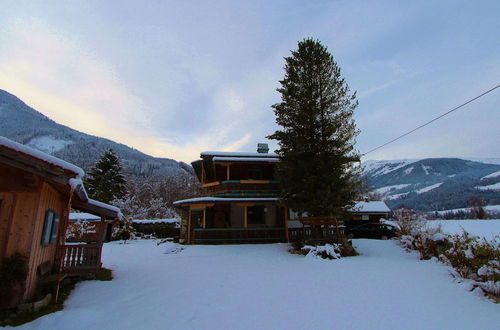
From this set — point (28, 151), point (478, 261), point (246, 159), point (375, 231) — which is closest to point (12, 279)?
point (28, 151)

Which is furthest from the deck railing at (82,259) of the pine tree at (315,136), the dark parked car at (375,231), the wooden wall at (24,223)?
the dark parked car at (375,231)

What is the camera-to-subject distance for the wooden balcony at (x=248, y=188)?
864 inches

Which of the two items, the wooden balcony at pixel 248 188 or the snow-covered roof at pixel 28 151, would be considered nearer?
the snow-covered roof at pixel 28 151

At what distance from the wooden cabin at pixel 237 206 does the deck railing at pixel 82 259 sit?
10.4m

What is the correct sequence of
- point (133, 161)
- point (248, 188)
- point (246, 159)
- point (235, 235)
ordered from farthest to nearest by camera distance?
point (133, 161), point (248, 188), point (246, 159), point (235, 235)

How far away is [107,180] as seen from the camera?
118 feet

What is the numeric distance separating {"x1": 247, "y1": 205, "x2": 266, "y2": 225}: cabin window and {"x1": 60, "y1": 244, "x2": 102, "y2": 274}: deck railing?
13.8 metres

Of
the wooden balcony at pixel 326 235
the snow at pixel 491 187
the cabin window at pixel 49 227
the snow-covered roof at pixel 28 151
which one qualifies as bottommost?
the wooden balcony at pixel 326 235

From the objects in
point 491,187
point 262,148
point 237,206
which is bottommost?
point 237,206

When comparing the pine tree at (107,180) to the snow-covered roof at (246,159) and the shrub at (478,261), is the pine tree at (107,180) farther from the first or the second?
the shrub at (478,261)

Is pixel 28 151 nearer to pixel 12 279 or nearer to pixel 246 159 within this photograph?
pixel 12 279

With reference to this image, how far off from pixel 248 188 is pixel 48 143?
592 feet

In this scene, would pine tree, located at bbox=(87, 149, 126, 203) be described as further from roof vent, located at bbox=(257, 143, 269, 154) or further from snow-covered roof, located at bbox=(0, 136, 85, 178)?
snow-covered roof, located at bbox=(0, 136, 85, 178)

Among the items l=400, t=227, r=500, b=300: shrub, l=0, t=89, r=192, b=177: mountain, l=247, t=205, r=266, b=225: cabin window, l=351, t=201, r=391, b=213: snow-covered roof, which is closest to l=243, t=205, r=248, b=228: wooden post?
l=247, t=205, r=266, b=225: cabin window
